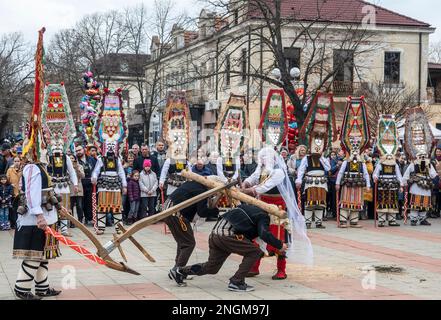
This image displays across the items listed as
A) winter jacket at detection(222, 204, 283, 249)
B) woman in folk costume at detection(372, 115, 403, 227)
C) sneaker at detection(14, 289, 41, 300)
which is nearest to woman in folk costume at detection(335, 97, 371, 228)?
woman in folk costume at detection(372, 115, 403, 227)

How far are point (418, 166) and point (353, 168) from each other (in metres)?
1.81

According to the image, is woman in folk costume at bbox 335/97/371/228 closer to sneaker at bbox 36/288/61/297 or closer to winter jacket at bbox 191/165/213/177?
winter jacket at bbox 191/165/213/177

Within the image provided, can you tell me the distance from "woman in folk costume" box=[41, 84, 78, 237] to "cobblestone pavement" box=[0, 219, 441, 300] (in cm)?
115

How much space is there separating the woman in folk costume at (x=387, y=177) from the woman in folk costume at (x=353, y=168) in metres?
0.43

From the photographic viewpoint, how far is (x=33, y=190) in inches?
317

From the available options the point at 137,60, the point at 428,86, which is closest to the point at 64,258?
the point at 137,60

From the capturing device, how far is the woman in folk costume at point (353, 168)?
1658cm

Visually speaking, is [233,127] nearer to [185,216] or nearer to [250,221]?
[185,216]

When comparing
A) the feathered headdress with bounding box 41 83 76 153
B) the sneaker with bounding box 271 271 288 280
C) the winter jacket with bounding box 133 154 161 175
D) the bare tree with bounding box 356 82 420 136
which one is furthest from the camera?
the bare tree with bounding box 356 82 420 136

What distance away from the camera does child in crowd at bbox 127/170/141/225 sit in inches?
666

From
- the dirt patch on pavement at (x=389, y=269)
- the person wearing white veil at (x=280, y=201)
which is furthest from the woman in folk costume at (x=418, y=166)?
the person wearing white veil at (x=280, y=201)

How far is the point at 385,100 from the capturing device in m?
32.9

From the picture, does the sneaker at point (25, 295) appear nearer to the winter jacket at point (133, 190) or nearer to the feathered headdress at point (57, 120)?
the feathered headdress at point (57, 120)

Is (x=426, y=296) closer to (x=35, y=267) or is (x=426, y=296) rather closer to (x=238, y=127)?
(x=35, y=267)
